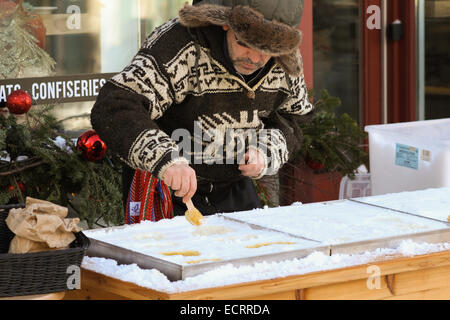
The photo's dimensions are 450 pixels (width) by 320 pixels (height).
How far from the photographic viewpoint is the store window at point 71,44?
4.46 metres

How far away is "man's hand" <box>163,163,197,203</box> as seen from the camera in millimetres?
2486

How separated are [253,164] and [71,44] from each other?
2.21m

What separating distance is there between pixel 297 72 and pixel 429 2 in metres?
3.87

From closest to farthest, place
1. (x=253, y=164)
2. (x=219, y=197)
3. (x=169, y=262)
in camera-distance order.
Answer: (x=169, y=262) → (x=253, y=164) → (x=219, y=197)

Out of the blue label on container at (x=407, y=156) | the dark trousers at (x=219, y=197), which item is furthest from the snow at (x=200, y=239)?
the blue label on container at (x=407, y=156)

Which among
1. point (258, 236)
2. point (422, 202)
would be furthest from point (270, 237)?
point (422, 202)

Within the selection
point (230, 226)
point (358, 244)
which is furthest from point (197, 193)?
point (358, 244)

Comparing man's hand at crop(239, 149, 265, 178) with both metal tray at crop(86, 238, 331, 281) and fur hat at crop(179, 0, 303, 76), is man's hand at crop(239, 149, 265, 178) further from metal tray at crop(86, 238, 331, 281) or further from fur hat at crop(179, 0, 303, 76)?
metal tray at crop(86, 238, 331, 281)

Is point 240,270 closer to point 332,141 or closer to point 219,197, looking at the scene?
point 219,197

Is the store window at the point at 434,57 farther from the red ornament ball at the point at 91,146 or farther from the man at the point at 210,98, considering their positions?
the man at the point at 210,98

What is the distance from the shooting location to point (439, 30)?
6.55 metres

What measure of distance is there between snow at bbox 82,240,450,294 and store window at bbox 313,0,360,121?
3922 mm

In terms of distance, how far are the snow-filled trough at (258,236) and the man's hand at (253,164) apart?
0.49 ft

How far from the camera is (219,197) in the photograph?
121 inches
